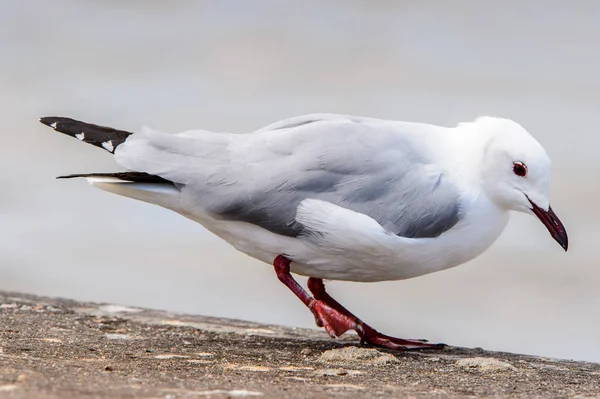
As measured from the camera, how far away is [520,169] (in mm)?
4793

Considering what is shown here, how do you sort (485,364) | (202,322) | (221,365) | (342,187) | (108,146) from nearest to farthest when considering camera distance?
(221,365), (485,364), (342,187), (108,146), (202,322)

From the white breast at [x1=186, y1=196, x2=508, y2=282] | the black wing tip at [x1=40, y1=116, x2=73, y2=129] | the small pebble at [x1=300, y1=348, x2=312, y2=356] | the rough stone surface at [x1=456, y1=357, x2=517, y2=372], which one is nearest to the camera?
the rough stone surface at [x1=456, y1=357, x2=517, y2=372]

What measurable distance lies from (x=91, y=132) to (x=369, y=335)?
1.81 metres

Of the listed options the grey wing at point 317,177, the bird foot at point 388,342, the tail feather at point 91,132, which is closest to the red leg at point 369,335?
the bird foot at point 388,342

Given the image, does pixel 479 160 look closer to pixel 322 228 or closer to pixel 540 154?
pixel 540 154

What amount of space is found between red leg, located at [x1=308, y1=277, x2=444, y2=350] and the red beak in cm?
88

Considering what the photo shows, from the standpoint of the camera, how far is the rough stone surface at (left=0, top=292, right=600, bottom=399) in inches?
132

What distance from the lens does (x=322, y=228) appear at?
4.57 metres

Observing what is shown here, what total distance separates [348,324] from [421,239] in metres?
0.62

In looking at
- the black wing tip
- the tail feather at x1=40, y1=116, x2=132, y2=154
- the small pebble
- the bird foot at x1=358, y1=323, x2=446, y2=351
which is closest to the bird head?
the bird foot at x1=358, y1=323, x2=446, y2=351

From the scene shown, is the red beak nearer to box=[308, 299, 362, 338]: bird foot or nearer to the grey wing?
the grey wing

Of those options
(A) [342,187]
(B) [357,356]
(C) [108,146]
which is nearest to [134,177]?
(C) [108,146]

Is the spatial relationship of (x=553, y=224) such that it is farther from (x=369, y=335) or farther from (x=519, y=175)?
(x=369, y=335)

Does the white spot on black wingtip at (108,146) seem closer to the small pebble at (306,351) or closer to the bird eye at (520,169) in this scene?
the small pebble at (306,351)
